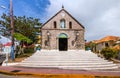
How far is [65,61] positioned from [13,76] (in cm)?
1068

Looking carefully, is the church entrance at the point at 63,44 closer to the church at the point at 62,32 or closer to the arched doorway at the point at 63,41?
the arched doorway at the point at 63,41

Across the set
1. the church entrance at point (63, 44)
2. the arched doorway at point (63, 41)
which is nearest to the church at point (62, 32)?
the arched doorway at point (63, 41)

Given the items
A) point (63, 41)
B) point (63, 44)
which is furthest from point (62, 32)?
point (63, 44)

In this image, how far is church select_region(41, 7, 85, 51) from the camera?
43531 millimetres

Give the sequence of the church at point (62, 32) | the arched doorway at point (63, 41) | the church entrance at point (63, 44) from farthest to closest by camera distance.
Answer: the church entrance at point (63, 44), the arched doorway at point (63, 41), the church at point (62, 32)

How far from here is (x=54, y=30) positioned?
43750 millimetres

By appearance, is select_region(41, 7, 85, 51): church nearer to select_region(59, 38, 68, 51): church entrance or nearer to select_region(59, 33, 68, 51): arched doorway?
select_region(59, 33, 68, 51): arched doorway

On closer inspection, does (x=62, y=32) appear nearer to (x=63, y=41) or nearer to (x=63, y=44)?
(x=63, y=41)

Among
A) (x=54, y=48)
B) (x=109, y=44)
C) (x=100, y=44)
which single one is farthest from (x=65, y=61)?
(x=100, y=44)

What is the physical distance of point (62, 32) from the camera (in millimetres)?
43906

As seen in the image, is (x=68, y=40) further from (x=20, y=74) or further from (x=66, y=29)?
(x=20, y=74)

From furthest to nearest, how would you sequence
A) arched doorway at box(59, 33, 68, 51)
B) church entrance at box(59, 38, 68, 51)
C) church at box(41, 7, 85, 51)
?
church entrance at box(59, 38, 68, 51) < arched doorway at box(59, 33, 68, 51) < church at box(41, 7, 85, 51)

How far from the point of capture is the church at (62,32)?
43.5 meters

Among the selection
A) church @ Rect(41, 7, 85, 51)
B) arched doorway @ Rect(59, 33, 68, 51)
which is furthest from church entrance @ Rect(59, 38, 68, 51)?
church @ Rect(41, 7, 85, 51)
